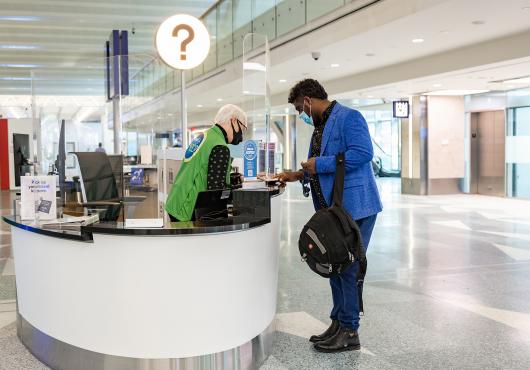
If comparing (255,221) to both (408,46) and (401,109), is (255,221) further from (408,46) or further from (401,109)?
(401,109)

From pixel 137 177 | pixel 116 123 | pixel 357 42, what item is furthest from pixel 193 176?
pixel 116 123

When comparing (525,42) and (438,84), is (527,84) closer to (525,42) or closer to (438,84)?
(438,84)

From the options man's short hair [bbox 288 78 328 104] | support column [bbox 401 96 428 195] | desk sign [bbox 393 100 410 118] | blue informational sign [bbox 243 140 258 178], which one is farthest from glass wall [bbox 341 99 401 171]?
man's short hair [bbox 288 78 328 104]

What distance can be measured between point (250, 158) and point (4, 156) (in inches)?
701

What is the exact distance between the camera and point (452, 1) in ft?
22.1

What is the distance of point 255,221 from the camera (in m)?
3.16

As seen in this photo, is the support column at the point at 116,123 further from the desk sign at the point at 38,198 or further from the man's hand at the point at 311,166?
the man's hand at the point at 311,166

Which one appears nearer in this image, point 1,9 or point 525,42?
point 525,42

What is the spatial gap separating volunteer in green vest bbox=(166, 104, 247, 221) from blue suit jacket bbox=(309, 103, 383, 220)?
59 cm

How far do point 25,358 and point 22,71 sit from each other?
20970 mm

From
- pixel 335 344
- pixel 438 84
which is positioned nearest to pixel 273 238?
pixel 335 344

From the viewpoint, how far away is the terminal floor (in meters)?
3.43

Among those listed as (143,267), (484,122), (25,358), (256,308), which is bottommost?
(25,358)

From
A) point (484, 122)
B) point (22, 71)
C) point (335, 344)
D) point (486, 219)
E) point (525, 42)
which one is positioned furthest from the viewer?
point (22, 71)
